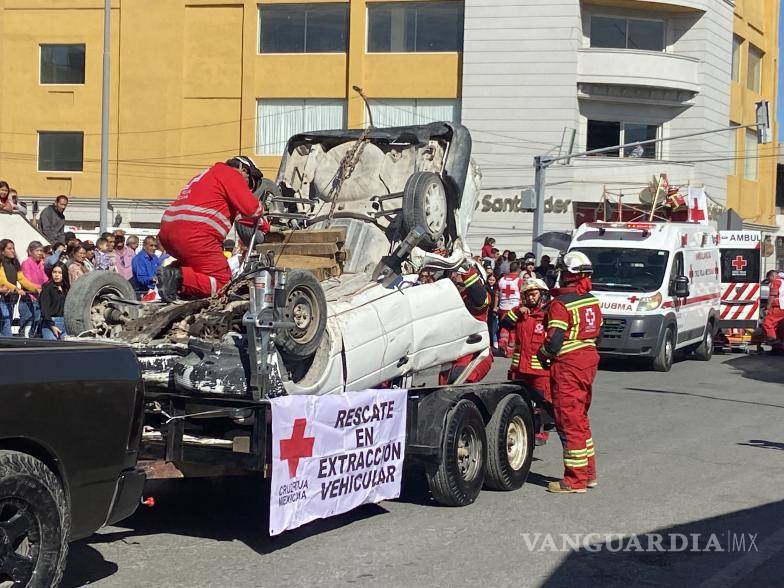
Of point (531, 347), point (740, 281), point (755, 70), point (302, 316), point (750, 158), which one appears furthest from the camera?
point (755, 70)

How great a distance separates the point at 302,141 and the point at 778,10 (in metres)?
46.4

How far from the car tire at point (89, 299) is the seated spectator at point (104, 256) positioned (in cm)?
907

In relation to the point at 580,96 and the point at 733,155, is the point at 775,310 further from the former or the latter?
the point at 733,155

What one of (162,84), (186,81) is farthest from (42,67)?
(186,81)

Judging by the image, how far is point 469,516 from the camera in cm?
833

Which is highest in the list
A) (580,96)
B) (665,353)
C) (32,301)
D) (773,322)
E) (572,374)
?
(580,96)

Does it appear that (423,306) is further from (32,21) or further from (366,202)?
(32,21)

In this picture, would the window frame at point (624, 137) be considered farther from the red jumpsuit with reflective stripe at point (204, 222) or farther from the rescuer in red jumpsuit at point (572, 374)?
the red jumpsuit with reflective stripe at point (204, 222)

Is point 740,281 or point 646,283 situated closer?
point 646,283

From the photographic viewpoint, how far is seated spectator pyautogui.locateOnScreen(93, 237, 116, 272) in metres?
17.3

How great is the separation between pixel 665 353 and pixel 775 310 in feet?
20.0

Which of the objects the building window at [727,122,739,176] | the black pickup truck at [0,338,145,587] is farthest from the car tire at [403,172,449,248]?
the building window at [727,122,739,176]

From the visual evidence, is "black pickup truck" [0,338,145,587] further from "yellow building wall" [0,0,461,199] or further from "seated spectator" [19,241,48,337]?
"yellow building wall" [0,0,461,199]

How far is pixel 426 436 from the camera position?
8281 mm
